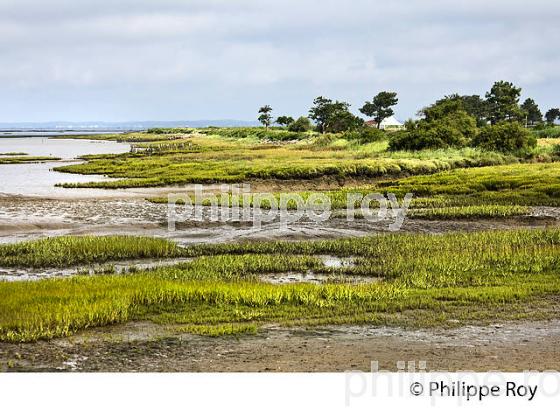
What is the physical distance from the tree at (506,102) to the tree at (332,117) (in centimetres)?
2649

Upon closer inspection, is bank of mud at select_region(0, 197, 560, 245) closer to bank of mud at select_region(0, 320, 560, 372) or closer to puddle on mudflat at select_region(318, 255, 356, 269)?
puddle on mudflat at select_region(318, 255, 356, 269)

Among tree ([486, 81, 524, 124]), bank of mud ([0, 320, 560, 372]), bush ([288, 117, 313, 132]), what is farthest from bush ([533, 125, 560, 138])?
bank of mud ([0, 320, 560, 372])

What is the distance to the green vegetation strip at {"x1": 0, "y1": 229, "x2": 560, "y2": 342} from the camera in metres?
16.0

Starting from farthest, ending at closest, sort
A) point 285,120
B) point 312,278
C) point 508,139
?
1. point 285,120
2. point 508,139
3. point 312,278

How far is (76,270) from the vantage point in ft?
77.2

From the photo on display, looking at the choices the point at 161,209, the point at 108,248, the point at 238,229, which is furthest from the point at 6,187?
the point at 108,248

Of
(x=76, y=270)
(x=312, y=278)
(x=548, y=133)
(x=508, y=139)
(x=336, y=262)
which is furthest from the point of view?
(x=548, y=133)

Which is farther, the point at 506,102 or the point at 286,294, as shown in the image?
the point at 506,102

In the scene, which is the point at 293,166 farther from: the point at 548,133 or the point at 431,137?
the point at 548,133

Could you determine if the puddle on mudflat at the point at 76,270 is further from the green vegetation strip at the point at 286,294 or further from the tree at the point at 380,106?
the tree at the point at 380,106

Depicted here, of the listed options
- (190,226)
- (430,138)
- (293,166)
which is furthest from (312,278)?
(430,138)

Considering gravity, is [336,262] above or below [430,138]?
below

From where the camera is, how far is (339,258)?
1023 inches

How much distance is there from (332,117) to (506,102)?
3583 cm
